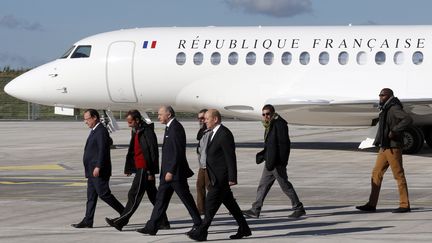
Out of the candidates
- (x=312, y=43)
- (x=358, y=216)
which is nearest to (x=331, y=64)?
(x=312, y=43)

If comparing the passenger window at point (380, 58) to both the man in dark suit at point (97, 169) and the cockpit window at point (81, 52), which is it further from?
the man in dark suit at point (97, 169)

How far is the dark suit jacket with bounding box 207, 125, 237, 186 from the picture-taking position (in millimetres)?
12961

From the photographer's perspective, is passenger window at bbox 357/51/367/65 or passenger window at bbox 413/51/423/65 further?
passenger window at bbox 357/51/367/65

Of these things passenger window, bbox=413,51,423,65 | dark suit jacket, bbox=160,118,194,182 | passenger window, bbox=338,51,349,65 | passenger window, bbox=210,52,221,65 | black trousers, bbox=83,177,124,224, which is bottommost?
black trousers, bbox=83,177,124,224

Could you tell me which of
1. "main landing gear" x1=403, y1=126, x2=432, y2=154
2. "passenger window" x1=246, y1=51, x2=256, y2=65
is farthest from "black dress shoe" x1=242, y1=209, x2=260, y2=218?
"passenger window" x1=246, y1=51, x2=256, y2=65

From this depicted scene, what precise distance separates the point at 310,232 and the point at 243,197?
A: 4.36m

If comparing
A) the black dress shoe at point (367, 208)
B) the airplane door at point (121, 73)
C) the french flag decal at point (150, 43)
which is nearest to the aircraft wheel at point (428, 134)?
the french flag decal at point (150, 43)

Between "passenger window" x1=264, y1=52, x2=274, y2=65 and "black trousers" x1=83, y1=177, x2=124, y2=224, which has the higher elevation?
"passenger window" x1=264, y1=52, x2=274, y2=65

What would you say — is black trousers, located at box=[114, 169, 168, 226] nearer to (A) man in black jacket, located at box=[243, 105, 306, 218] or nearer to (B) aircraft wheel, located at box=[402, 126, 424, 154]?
(A) man in black jacket, located at box=[243, 105, 306, 218]

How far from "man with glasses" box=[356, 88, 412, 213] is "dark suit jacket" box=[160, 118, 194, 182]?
11.7 feet

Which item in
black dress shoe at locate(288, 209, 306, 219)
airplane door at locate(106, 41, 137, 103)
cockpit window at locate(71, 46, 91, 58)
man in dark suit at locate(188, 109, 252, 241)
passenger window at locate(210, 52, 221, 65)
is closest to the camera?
man in dark suit at locate(188, 109, 252, 241)

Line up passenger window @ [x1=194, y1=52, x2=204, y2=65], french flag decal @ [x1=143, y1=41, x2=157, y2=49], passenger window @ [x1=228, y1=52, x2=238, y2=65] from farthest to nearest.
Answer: french flag decal @ [x1=143, y1=41, x2=157, y2=49]
passenger window @ [x1=194, y1=52, x2=204, y2=65]
passenger window @ [x1=228, y1=52, x2=238, y2=65]

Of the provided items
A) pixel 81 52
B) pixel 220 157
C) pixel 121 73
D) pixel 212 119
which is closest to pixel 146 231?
pixel 220 157

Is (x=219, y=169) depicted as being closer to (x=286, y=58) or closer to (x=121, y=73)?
(x=286, y=58)
